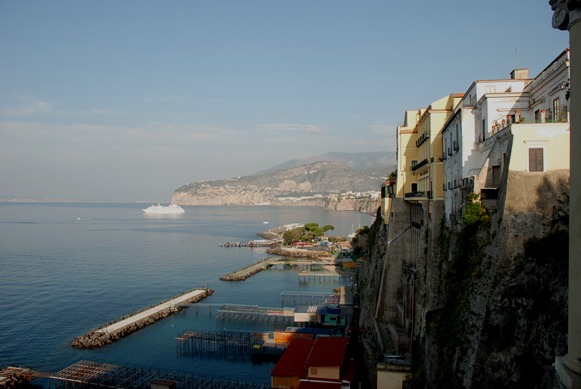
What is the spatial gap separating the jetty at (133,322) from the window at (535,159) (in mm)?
35007

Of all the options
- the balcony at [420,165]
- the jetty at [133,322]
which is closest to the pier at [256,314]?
the jetty at [133,322]

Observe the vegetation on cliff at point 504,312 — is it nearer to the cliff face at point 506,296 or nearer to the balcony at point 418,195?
the cliff face at point 506,296

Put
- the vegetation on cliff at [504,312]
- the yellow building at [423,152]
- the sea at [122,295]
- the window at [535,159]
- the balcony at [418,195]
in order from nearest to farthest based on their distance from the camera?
1. the vegetation on cliff at [504,312]
2. the window at [535,159]
3. the yellow building at [423,152]
4. the balcony at [418,195]
5. the sea at [122,295]

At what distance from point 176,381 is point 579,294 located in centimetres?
2868

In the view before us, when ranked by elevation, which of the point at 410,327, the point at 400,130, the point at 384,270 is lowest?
the point at 410,327

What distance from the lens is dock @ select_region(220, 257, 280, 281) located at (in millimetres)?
67194

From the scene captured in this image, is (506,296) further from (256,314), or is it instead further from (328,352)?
(256,314)

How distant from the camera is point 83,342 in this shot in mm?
37750

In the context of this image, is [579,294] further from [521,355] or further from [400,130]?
[400,130]

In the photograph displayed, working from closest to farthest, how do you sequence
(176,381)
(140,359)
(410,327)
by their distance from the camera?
1. (410,327)
2. (176,381)
3. (140,359)

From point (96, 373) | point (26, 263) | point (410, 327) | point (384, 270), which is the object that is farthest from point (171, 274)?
point (410, 327)

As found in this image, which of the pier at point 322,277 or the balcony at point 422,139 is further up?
the balcony at point 422,139

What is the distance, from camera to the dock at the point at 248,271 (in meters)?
67.2

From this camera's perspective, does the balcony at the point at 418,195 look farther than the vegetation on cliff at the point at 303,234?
No
